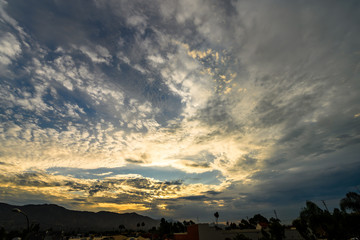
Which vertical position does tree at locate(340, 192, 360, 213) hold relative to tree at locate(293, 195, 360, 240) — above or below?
above

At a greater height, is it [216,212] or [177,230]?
[216,212]

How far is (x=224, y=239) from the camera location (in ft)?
225

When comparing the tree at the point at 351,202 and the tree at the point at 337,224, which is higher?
the tree at the point at 351,202

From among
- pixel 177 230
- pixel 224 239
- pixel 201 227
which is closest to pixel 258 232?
pixel 224 239

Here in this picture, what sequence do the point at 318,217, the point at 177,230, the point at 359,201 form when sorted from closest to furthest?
1. the point at 318,217
2. the point at 359,201
3. the point at 177,230

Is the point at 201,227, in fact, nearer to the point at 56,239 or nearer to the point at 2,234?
the point at 56,239

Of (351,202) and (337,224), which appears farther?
(351,202)

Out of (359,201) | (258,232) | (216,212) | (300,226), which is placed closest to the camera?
(300,226)

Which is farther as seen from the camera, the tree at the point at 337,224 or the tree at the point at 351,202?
the tree at the point at 351,202

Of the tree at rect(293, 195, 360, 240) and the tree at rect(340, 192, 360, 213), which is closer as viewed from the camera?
the tree at rect(293, 195, 360, 240)

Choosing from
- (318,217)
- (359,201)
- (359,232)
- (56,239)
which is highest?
(359,201)

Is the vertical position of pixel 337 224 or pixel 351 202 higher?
pixel 351 202

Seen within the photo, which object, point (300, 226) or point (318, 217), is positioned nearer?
point (300, 226)

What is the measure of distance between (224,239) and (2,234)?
212ft
